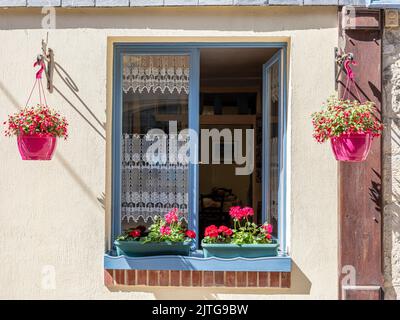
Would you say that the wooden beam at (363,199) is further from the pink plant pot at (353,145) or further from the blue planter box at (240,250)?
the blue planter box at (240,250)

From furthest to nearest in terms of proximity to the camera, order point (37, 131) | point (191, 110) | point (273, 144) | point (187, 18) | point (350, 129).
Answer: point (273, 144) → point (191, 110) → point (187, 18) → point (37, 131) → point (350, 129)

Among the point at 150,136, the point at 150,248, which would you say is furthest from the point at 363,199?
the point at 150,136

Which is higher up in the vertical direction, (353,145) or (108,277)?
(353,145)

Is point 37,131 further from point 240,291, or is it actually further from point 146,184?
point 240,291

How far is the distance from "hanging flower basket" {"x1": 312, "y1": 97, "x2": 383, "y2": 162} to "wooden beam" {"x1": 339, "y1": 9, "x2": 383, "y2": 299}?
0.48m

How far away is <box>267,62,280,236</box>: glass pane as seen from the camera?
5.07 m

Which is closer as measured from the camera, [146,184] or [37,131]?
[37,131]

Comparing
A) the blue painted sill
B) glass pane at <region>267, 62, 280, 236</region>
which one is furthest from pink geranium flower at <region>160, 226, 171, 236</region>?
glass pane at <region>267, 62, 280, 236</region>

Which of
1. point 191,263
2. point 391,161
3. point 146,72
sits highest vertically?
point 146,72

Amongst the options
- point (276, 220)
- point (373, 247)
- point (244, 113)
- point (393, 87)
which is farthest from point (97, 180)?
point (244, 113)

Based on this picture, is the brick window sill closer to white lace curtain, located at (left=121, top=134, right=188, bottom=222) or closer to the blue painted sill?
the blue painted sill

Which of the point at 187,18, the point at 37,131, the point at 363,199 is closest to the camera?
the point at 37,131

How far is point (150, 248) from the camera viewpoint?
4.62 meters

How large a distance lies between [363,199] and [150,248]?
2.06m
